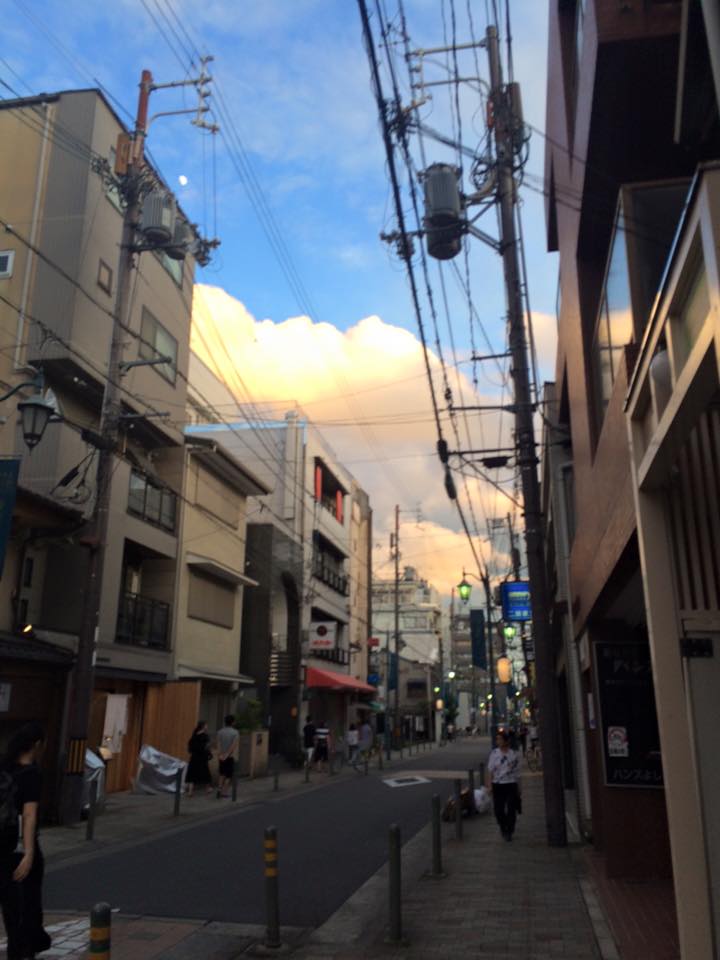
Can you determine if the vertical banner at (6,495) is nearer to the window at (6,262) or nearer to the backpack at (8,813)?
the backpack at (8,813)

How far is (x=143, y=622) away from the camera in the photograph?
72.7ft

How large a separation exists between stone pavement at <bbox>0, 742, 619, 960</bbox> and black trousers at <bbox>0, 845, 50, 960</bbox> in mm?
721

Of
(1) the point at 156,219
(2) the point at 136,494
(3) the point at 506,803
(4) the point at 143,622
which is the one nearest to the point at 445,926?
(3) the point at 506,803

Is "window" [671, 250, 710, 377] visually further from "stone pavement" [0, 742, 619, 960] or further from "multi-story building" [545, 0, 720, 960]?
"stone pavement" [0, 742, 619, 960]

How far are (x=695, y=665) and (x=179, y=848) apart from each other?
30.7 ft

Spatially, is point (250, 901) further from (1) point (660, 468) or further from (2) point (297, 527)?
(2) point (297, 527)

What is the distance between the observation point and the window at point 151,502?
2198cm

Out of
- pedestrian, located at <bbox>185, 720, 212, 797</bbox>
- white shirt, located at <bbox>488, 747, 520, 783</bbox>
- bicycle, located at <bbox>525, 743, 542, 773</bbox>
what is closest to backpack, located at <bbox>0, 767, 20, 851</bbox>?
white shirt, located at <bbox>488, 747, 520, 783</bbox>

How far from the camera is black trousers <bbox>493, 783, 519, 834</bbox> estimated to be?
12273 millimetres

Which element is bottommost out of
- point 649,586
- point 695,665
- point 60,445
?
point 695,665

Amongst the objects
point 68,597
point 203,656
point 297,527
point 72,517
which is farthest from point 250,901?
point 297,527

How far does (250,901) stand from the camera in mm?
8781

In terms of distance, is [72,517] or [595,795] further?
[72,517]

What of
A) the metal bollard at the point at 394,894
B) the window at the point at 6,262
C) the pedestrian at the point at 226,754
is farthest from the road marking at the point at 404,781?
the metal bollard at the point at 394,894
